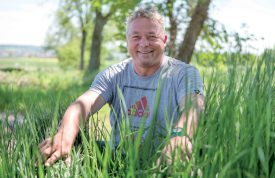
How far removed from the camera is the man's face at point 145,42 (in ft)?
9.36

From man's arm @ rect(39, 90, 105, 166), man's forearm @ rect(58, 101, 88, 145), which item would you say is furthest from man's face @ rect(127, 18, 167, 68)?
man's forearm @ rect(58, 101, 88, 145)

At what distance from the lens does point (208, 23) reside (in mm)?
9414

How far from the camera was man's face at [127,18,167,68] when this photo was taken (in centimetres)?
285

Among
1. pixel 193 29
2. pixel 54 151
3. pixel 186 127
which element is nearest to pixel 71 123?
pixel 54 151

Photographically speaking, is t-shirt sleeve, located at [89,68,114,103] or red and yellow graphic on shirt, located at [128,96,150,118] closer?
red and yellow graphic on shirt, located at [128,96,150,118]

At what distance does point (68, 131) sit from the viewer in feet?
6.19

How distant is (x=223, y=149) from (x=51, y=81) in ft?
36.2

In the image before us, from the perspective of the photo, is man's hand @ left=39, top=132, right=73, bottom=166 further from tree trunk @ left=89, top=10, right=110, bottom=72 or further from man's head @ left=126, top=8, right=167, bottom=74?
tree trunk @ left=89, top=10, right=110, bottom=72

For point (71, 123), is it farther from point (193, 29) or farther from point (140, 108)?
point (193, 29)

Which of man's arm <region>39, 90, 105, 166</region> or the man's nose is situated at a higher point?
the man's nose

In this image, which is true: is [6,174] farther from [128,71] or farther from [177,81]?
[128,71]

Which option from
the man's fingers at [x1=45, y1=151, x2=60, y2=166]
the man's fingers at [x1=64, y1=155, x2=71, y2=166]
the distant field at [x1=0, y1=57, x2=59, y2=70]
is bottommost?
the man's fingers at [x1=64, y1=155, x2=71, y2=166]

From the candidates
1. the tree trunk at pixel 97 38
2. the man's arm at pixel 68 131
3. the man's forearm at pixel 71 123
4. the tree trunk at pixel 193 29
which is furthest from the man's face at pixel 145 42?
the tree trunk at pixel 97 38

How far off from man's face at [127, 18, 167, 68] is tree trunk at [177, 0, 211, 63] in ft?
16.5
